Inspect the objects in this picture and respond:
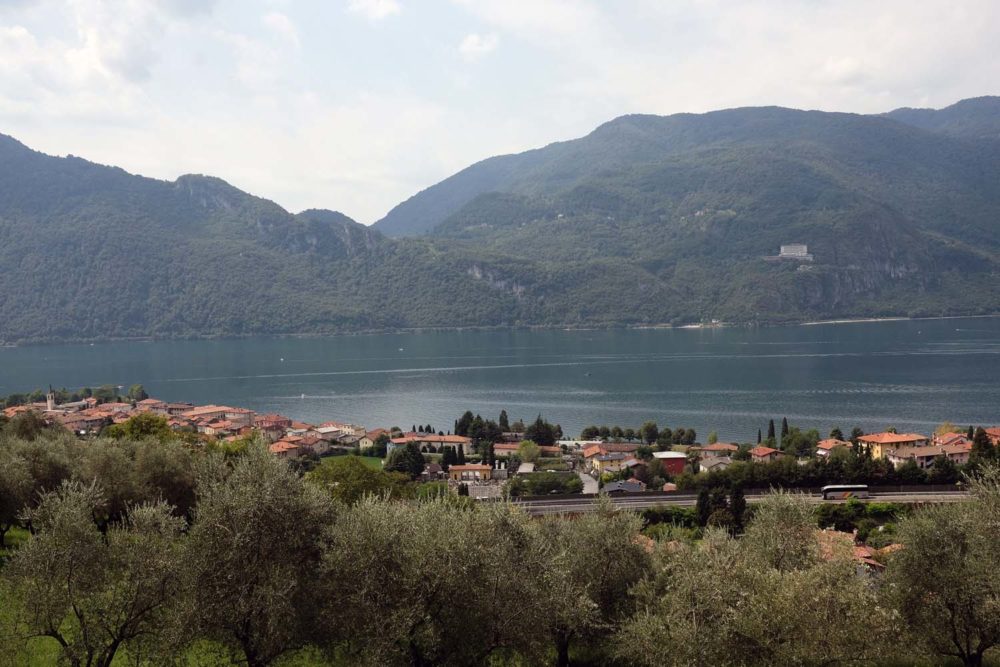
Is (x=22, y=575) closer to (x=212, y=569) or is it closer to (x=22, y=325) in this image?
(x=212, y=569)

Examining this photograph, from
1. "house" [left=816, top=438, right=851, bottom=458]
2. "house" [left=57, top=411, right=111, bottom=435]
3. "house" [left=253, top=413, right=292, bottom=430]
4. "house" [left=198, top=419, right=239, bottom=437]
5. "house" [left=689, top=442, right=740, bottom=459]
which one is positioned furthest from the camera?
"house" [left=253, top=413, right=292, bottom=430]

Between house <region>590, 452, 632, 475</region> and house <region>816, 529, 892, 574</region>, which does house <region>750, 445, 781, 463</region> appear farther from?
house <region>816, 529, 892, 574</region>

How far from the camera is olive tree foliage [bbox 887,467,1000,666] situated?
12398 mm

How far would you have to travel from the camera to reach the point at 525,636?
11594mm

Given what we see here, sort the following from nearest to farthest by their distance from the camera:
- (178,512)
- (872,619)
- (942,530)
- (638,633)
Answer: (872,619) < (638,633) < (942,530) < (178,512)

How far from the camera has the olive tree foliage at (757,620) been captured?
34.2 feet

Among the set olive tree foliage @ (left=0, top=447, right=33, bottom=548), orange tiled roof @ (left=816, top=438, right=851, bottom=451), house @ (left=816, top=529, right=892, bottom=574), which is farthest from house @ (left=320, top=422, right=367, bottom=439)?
house @ (left=816, top=529, right=892, bottom=574)

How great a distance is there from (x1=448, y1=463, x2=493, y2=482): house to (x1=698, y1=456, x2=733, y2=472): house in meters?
12.1

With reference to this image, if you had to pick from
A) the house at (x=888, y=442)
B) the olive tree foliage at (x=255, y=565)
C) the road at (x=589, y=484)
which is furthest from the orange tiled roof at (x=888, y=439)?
the olive tree foliage at (x=255, y=565)

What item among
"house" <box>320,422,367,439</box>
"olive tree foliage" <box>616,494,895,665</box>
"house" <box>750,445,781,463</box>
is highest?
"olive tree foliage" <box>616,494,895,665</box>

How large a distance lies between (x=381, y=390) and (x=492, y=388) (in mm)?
13747

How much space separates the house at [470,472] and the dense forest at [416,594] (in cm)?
2906

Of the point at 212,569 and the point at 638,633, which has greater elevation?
the point at 212,569

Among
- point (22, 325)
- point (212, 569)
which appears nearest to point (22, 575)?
point (212, 569)
